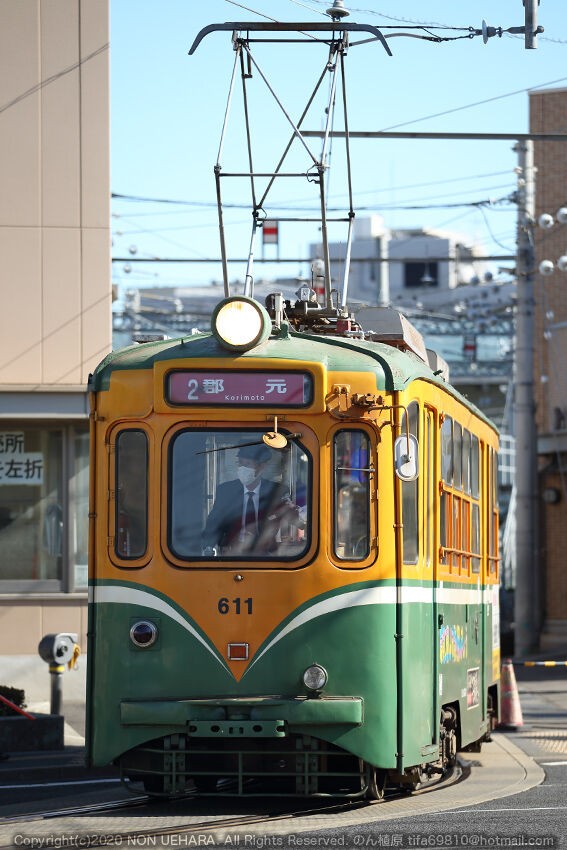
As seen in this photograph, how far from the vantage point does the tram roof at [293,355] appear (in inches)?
374

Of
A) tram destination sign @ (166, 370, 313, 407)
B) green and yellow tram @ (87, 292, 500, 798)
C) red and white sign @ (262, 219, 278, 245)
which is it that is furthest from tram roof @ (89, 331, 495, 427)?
red and white sign @ (262, 219, 278, 245)

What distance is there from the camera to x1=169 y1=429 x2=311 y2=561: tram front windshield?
9.27 meters

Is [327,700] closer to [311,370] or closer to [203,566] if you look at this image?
[203,566]

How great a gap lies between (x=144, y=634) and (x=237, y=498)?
1.01 metres

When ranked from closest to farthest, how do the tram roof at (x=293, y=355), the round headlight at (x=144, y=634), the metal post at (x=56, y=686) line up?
the round headlight at (x=144, y=634)
the tram roof at (x=293, y=355)
the metal post at (x=56, y=686)

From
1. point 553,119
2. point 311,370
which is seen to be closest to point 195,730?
point 311,370

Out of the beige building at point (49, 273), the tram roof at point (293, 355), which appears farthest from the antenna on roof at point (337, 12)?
the beige building at point (49, 273)

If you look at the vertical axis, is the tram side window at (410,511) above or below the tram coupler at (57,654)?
above

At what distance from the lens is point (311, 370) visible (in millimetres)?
9438

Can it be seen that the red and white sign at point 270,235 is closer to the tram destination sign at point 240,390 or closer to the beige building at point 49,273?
the beige building at point 49,273

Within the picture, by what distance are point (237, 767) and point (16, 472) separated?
358 inches

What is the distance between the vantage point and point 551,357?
→ 3086 centimetres

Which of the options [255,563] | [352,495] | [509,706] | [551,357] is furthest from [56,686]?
[551,357]

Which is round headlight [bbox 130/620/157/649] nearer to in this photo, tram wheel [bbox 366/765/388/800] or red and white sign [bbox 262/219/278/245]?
tram wheel [bbox 366/765/388/800]
